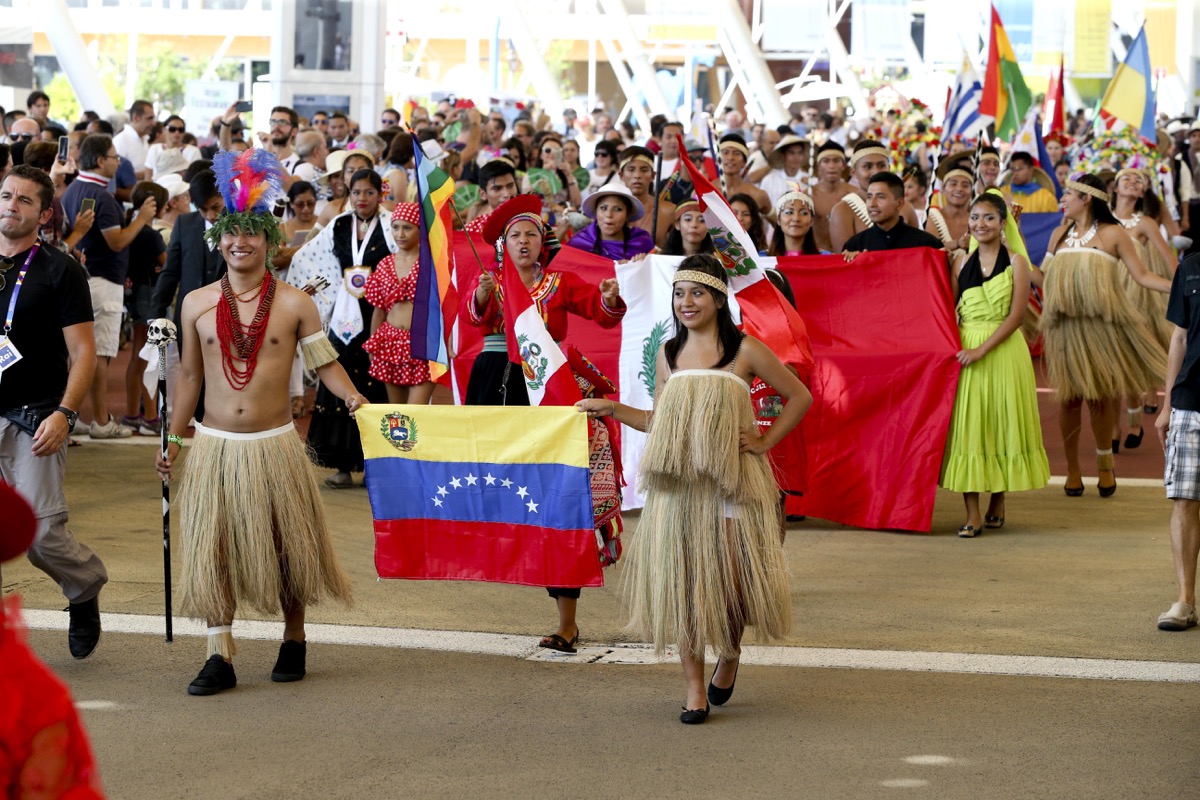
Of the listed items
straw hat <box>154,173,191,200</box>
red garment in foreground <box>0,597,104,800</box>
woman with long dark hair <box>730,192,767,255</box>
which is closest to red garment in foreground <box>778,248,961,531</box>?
woman with long dark hair <box>730,192,767,255</box>

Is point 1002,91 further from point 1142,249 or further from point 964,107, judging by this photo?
point 1142,249

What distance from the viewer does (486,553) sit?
20.9 ft

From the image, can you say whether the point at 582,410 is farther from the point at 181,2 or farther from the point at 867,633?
the point at 181,2

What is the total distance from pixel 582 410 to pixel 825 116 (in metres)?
23.6

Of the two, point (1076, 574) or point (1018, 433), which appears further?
point (1018, 433)

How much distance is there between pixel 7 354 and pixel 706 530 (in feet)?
9.16

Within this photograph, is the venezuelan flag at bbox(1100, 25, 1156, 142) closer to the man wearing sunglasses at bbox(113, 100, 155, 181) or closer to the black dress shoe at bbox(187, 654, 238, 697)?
the man wearing sunglasses at bbox(113, 100, 155, 181)

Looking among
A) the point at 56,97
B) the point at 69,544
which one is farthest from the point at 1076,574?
the point at 56,97

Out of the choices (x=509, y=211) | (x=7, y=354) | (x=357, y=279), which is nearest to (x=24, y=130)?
(x=357, y=279)

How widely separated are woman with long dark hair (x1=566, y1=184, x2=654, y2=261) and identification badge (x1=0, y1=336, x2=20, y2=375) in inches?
153

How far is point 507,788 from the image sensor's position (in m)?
4.77

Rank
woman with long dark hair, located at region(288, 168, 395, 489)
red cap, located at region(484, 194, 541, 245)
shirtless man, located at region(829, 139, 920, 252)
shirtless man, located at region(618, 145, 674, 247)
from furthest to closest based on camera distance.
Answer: shirtless man, located at region(618, 145, 674, 247) → shirtless man, located at region(829, 139, 920, 252) → woman with long dark hair, located at region(288, 168, 395, 489) → red cap, located at region(484, 194, 541, 245)

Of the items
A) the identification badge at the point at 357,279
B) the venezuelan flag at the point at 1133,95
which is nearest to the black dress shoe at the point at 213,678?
the identification badge at the point at 357,279

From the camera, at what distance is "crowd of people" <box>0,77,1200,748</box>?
5516mm
